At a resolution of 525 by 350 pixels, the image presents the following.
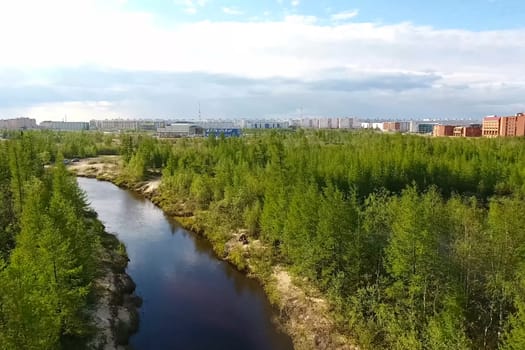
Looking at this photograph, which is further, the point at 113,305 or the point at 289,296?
the point at 289,296

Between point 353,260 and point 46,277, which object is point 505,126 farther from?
point 46,277

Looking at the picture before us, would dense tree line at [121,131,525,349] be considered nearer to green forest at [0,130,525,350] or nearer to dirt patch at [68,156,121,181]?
green forest at [0,130,525,350]

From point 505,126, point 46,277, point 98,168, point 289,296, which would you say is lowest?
point 289,296

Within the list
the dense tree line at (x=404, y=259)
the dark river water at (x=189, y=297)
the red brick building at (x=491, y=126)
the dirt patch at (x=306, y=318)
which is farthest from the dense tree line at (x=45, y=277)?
the red brick building at (x=491, y=126)

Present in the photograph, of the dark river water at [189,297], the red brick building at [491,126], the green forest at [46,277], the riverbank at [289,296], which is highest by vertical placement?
the red brick building at [491,126]

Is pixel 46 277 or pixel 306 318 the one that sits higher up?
pixel 46 277

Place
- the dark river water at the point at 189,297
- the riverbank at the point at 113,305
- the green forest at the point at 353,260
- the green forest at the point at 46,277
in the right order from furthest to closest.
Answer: the dark river water at the point at 189,297 < the riverbank at the point at 113,305 < the green forest at the point at 353,260 < the green forest at the point at 46,277

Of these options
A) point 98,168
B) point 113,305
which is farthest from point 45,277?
point 98,168

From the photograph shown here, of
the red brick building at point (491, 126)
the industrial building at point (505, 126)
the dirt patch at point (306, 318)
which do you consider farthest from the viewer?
the red brick building at point (491, 126)

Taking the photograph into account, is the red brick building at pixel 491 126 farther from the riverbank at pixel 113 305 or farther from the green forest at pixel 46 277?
the green forest at pixel 46 277
